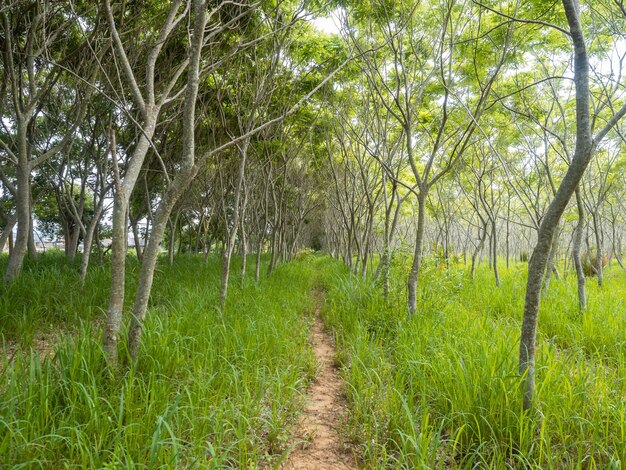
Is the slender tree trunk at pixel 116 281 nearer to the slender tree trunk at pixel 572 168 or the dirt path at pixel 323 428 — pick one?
the dirt path at pixel 323 428

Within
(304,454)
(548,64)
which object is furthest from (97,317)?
(548,64)

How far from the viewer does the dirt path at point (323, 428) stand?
2.12 metres

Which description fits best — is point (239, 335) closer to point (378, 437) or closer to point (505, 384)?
point (378, 437)

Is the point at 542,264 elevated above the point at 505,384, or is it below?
above

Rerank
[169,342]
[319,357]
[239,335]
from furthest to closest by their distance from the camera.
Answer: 1. [319,357]
2. [239,335]
3. [169,342]

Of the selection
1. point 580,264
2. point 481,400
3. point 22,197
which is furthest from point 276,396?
point 580,264

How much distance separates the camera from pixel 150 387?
2.32 meters

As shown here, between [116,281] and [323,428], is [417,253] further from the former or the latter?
[116,281]

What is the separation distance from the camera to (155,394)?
2.16 meters

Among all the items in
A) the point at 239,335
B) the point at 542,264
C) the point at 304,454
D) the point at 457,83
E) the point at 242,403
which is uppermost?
the point at 457,83

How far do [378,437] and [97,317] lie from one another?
4010mm

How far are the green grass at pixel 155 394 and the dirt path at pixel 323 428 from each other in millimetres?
128

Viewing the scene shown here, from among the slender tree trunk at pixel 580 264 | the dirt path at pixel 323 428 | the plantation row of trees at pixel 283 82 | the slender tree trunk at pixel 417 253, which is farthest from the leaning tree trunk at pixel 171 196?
the slender tree trunk at pixel 580 264

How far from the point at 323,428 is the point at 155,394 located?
1219mm
